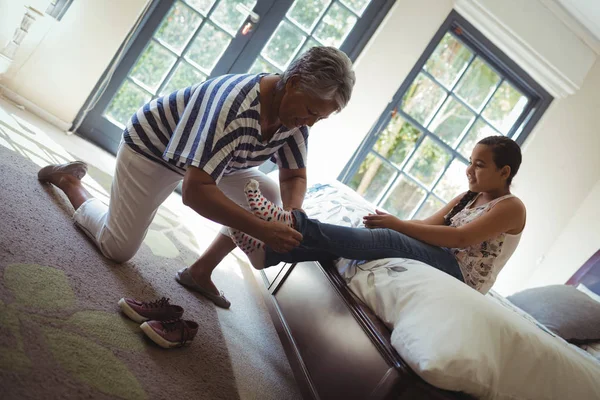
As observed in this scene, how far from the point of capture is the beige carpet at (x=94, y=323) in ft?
3.26

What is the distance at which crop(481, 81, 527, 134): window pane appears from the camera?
158 inches

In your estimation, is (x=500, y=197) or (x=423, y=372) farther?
(x=500, y=197)

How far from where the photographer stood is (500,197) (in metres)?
1.81

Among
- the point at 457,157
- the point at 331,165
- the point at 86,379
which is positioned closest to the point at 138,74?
the point at 331,165

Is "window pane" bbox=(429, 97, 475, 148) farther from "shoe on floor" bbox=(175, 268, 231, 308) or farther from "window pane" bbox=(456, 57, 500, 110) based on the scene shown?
"shoe on floor" bbox=(175, 268, 231, 308)

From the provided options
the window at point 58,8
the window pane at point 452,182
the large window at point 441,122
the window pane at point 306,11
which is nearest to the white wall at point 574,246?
the large window at point 441,122

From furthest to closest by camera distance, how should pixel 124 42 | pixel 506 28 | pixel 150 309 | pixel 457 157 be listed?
pixel 457 157 → pixel 506 28 → pixel 124 42 → pixel 150 309

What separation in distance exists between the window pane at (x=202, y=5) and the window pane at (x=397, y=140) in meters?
1.59

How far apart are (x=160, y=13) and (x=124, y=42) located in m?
0.32

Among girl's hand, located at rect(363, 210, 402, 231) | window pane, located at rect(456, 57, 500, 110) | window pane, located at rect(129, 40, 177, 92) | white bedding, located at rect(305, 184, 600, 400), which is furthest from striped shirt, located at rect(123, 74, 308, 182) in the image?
window pane, located at rect(456, 57, 500, 110)

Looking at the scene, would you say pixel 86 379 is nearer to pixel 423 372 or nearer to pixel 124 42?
pixel 423 372

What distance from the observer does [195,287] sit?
6.01ft

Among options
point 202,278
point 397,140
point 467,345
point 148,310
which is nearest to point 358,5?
point 397,140

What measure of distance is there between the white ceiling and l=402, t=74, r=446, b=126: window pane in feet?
3.53
